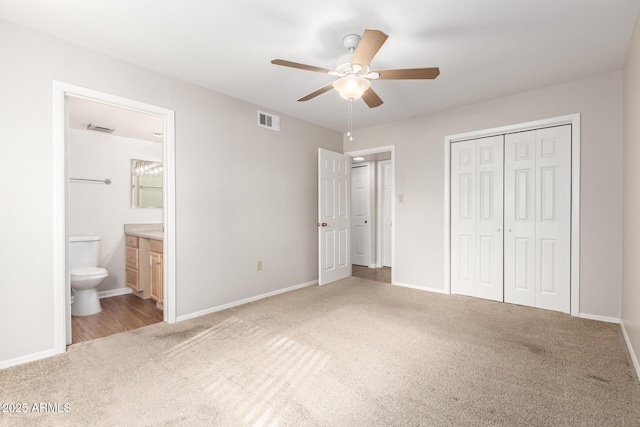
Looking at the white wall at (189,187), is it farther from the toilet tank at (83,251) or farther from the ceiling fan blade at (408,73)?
the ceiling fan blade at (408,73)

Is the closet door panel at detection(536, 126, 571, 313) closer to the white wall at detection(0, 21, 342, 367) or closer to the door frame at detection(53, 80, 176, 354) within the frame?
the white wall at detection(0, 21, 342, 367)

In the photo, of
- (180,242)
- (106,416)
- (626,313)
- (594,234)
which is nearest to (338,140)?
(180,242)

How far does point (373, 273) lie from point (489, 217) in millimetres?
2275

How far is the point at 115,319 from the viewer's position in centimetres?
321

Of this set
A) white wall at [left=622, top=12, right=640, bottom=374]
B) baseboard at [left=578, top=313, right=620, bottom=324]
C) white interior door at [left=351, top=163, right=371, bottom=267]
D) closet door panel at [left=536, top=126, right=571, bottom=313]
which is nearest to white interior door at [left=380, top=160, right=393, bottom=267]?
white interior door at [left=351, top=163, right=371, bottom=267]

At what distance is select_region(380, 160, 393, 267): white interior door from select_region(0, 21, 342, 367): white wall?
4.33ft

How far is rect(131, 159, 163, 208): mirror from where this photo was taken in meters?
4.55

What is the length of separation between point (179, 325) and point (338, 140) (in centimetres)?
351

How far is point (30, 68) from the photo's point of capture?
2260 millimetres

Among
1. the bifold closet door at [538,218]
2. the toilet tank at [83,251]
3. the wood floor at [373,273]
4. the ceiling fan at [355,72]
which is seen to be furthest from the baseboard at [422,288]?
the toilet tank at [83,251]

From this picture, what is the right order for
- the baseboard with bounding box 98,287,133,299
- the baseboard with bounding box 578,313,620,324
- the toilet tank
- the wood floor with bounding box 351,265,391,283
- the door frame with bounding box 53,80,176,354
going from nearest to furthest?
the door frame with bounding box 53,80,176,354 → the baseboard with bounding box 578,313,620,324 → the toilet tank → the baseboard with bounding box 98,287,133,299 → the wood floor with bounding box 351,265,391,283

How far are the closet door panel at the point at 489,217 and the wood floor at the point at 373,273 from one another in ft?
4.70

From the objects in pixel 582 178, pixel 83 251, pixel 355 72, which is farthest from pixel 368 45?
pixel 83 251

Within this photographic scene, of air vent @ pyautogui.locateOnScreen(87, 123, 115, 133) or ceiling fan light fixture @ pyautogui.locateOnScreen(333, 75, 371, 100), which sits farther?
air vent @ pyautogui.locateOnScreen(87, 123, 115, 133)
